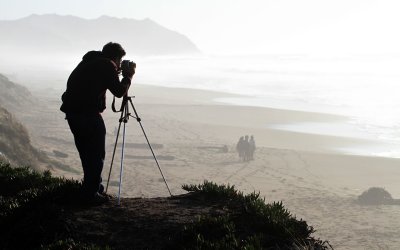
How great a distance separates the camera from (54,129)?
37156mm

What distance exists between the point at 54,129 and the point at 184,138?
34.7ft

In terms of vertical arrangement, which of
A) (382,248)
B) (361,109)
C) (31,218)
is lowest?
(382,248)

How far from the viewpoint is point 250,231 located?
5730 millimetres

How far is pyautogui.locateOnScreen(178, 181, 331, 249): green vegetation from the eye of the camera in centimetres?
527

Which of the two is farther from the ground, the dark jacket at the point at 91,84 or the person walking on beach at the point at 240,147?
the dark jacket at the point at 91,84

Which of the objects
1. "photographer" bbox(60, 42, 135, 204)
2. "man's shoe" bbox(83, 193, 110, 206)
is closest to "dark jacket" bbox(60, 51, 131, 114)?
"photographer" bbox(60, 42, 135, 204)

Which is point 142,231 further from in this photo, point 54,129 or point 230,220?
point 54,129

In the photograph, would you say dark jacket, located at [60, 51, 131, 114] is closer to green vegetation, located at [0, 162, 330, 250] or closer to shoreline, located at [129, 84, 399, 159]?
green vegetation, located at [0, 162, 330, 250]

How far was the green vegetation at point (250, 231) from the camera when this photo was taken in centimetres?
527

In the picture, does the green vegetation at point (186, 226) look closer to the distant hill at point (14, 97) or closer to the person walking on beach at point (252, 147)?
the person walking on beach at point (252, 147)

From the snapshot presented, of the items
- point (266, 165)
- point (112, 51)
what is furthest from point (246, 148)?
point (112, 51)

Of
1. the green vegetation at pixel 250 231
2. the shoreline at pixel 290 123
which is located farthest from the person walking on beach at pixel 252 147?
the green vegetation at pixel 250 231

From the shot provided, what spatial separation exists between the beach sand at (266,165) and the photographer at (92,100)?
10.8 metres

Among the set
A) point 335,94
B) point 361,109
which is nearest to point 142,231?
point 361,109
